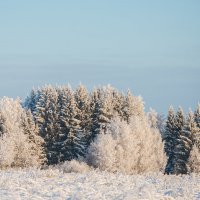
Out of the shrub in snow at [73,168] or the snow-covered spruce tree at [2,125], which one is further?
the snow-covered spruce tree at [2,125]

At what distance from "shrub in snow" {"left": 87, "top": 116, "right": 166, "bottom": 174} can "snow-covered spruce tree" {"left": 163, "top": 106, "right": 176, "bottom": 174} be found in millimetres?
3584

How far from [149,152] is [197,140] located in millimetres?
7081

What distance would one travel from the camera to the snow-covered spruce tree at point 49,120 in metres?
73.3

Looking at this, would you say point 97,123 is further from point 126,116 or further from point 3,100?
point 3,100

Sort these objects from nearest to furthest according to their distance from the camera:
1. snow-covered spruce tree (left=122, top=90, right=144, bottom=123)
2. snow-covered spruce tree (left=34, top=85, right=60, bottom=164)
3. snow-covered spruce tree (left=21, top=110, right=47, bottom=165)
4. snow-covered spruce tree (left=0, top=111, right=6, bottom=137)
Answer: snow-covered spruce tree (left=21, top=110, right=47, bottom=165), snow-covered spruce tree (left=0, top=111, right=6, bottom=137), snow-covered spruce tree (left=34, top=85, right=60, bottom=164), snow-covered spruce tree (left=122, top=90, right=144, bottom=123)

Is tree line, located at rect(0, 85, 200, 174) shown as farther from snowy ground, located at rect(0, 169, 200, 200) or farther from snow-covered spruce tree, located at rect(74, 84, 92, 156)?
snowy ground, located at rect(0, 169, 200, 200)

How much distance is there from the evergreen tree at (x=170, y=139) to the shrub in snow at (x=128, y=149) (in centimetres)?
358

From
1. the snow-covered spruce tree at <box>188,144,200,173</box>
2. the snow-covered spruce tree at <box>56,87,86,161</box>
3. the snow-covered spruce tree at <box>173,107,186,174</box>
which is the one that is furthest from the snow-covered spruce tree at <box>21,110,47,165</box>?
the snow-covered spruce tree at <box>188,144,200,173</box>

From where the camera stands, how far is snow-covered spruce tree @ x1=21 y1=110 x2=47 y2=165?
69.6 metres

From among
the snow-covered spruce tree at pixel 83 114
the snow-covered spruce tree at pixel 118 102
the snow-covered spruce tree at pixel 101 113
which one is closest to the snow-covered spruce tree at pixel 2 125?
the snow-covered spruce tree at pixel 83 114

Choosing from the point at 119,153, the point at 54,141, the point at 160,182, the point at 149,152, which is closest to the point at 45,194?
the point at 160,182

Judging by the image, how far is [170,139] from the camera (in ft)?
251

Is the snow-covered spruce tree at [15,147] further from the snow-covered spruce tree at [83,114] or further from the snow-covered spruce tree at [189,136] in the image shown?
the snow-covered spruce tree at [189,136]

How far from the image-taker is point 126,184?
73.4 ft
